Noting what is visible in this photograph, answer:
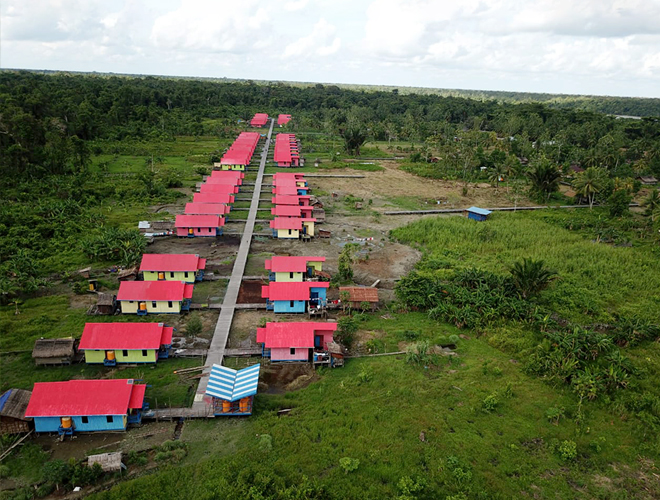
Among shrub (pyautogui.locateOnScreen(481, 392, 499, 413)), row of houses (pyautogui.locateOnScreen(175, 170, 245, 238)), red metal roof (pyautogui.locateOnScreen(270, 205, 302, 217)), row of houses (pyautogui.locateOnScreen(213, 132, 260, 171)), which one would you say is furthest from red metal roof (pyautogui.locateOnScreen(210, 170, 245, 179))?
shrub (pyautogui.locateOnScreen(481, 392, 499, 413))

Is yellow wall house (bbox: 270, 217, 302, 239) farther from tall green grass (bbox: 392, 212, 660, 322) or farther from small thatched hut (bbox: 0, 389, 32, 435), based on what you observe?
small thatched hut (bbox: 0, 389, 32, 435)

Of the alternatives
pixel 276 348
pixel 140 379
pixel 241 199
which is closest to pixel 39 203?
pixel 241 199

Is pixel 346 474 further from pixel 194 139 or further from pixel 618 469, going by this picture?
pixel 194 139

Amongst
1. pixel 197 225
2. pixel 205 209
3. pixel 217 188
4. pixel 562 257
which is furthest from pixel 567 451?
pixel 217 188

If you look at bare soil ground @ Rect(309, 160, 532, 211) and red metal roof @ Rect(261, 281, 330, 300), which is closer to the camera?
red metal roof @ Rect(261, 281, 330, 300)

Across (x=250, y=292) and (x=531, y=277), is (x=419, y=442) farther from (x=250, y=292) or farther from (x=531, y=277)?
(x=250, y=292)
